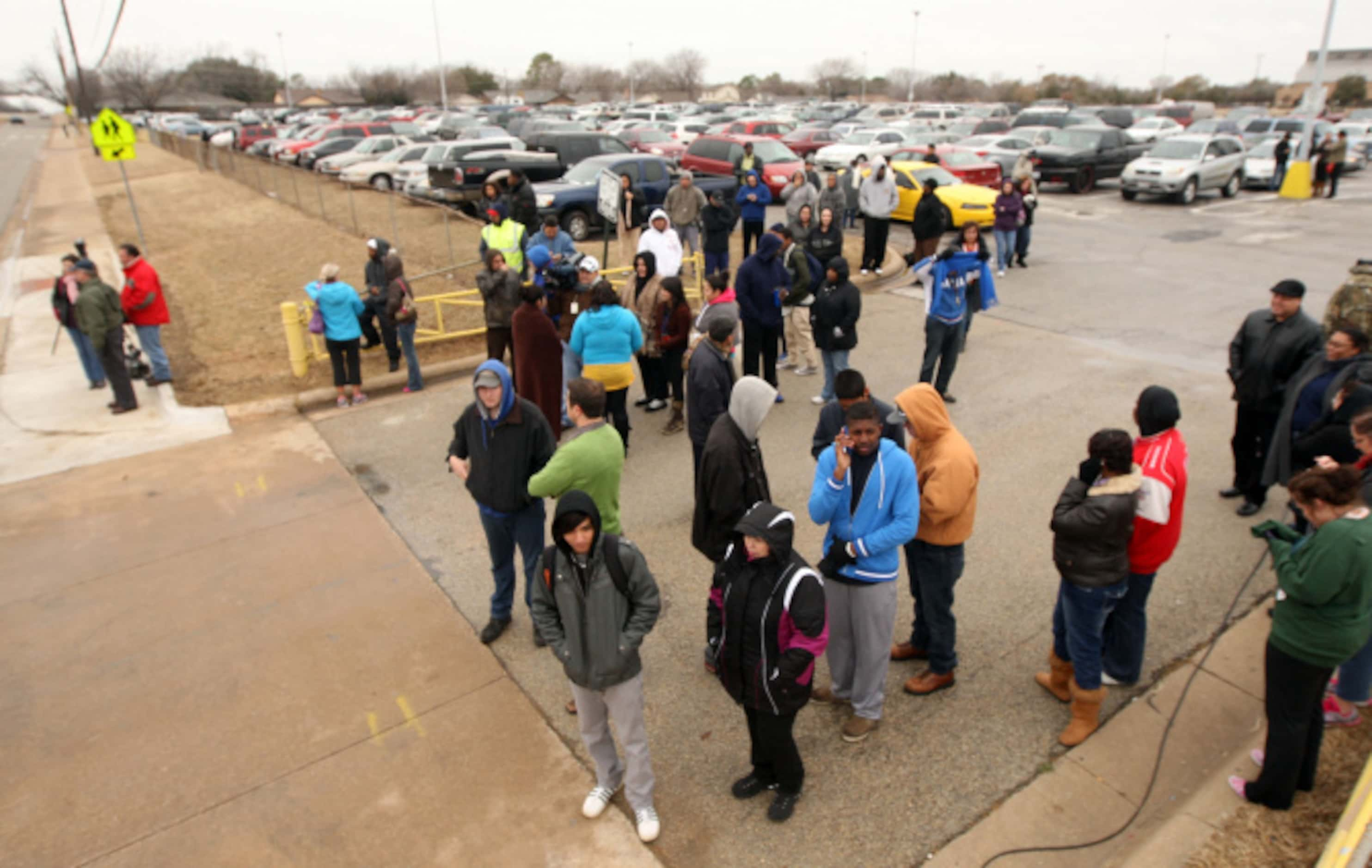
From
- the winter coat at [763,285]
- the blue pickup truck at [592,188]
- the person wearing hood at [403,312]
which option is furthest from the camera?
the blue pickup truck at [592,188]

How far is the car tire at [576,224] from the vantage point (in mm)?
16047

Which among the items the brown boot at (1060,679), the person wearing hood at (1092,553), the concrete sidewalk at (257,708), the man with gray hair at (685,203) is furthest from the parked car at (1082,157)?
the concrete sidewalk at (257,708)

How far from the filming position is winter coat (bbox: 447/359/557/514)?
470 centimetres

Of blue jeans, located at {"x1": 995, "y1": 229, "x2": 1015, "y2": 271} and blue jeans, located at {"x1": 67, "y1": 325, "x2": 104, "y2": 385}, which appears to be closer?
blue jeans, located at {"x1": 67, "y1": 325, "x2": 104, "y2": 385}

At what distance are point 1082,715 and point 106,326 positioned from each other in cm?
970

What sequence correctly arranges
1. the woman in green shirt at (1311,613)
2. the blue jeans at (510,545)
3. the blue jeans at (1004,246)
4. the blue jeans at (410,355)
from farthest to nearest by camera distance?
the blue jeans at (1004,246)
the blue jeans at (410,355)
the blue jeans at (510,545)
the woman in green shirt at (1311,613)

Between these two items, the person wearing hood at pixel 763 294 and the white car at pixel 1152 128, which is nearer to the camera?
the person wearing hood at pixel 763 294

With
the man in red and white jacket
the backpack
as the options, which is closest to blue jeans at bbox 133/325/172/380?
the backpack

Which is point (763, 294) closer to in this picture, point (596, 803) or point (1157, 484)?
point (1157, 484)

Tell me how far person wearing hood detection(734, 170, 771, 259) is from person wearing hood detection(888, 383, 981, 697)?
9.94m

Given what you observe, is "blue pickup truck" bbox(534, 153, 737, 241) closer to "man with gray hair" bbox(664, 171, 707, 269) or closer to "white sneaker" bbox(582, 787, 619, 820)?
"man with gray hair" bbox(664, 171, 707, 269)

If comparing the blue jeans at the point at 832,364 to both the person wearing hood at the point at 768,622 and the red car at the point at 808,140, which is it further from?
the red car at the point at 808,140

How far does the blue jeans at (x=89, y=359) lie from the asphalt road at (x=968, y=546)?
10.8 ft

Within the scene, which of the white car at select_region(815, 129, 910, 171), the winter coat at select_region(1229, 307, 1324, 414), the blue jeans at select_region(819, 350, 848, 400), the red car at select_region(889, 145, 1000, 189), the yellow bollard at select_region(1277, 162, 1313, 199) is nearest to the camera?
the winter coat at select_region(1229, 307, 1324, 414)
